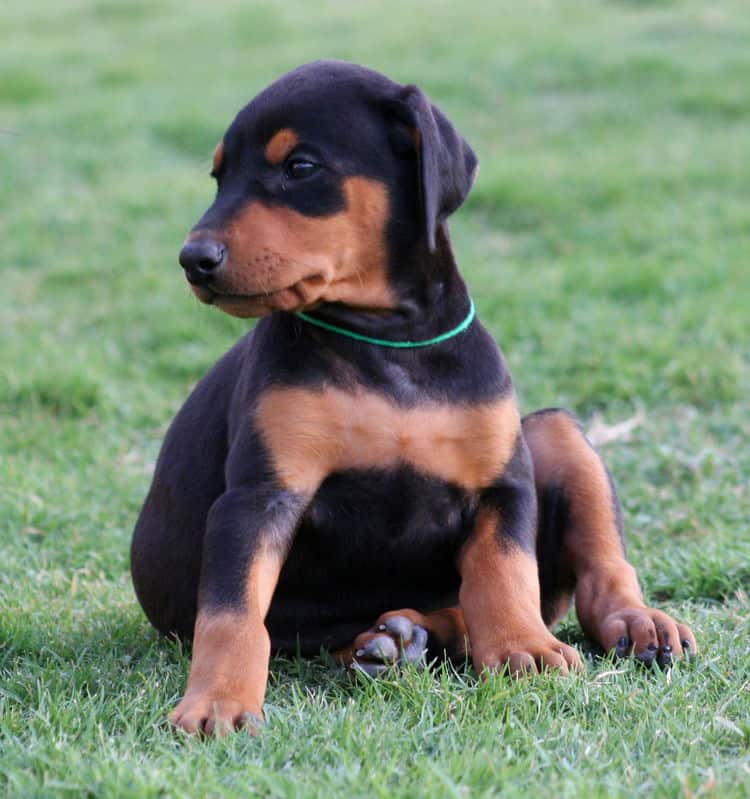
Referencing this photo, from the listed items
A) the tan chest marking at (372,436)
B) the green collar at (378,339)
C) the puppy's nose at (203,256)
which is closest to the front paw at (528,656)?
the tan chest marking at (372,436)

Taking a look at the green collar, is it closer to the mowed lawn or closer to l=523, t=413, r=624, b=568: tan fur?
l=523, t=413, r=624, b=568: tan fur

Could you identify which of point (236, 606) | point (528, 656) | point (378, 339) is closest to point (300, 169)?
point (378, 339)

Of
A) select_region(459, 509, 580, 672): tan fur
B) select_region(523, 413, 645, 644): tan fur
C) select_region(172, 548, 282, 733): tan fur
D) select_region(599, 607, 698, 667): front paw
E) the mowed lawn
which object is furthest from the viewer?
select_region(523, 413, 645, 644): tan fur

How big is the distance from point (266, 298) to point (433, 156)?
59 cm

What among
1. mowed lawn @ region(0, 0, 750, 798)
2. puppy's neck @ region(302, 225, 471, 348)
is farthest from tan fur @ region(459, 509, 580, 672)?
puppy's neck @ region(302, 225, 471, 348)

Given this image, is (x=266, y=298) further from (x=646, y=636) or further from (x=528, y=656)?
(x=646, y=636)

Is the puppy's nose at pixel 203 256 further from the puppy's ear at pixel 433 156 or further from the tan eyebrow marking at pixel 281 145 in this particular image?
the puppy's ear at pixel 433 156

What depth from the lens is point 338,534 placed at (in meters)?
3.74

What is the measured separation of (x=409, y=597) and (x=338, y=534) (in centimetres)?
42

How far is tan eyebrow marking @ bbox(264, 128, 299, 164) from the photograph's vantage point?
3574 millimetres

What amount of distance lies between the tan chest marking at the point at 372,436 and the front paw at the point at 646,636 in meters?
0.54

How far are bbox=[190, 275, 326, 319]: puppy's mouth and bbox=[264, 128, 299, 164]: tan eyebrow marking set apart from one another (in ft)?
1.07

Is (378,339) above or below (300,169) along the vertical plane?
below

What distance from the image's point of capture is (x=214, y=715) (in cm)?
315
